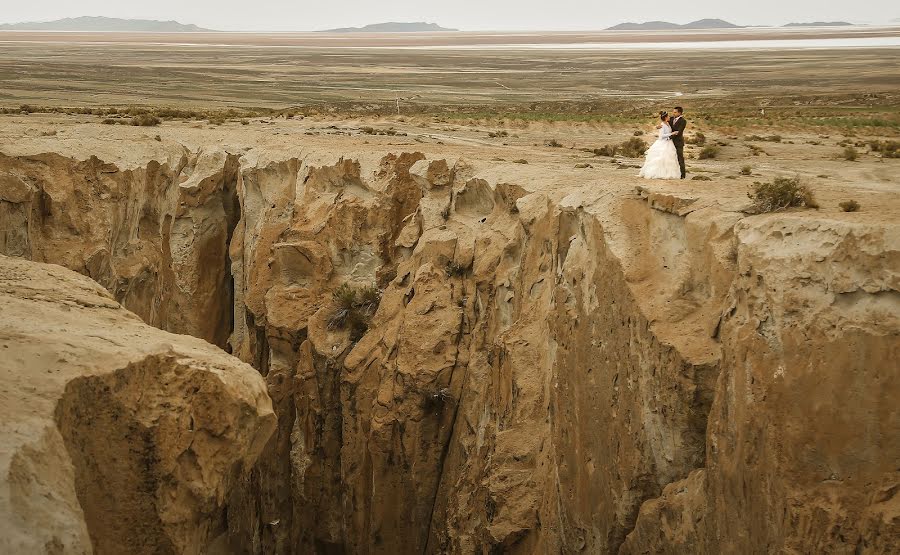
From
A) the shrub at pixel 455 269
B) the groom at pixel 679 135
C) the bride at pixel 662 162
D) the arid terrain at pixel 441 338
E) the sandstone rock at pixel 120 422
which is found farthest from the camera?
the shrub at pixel 455 269

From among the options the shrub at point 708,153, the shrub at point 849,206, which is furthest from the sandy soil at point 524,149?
the shrub at point 708,153

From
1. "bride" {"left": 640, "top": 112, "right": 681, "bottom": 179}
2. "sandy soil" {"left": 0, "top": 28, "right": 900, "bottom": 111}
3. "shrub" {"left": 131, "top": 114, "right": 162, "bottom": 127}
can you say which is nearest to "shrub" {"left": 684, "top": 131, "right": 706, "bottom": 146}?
"bride" {"left": 640, "top": 112, "right": 681, "bottom": 179}

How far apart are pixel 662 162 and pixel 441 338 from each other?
18.8 ft

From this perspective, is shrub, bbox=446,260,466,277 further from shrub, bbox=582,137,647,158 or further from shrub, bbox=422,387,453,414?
shrub, bbox=582,137,647,158

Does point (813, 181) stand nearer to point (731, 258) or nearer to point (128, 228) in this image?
point (731, 258)

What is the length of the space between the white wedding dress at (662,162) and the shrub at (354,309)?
23.9 ft

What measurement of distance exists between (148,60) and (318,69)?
2544cm

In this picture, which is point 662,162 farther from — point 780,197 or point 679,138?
point 780,197

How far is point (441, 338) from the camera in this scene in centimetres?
2064

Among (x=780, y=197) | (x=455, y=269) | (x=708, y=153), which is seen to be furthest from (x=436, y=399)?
(x=708, y=153)

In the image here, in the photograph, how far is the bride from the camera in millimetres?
18938

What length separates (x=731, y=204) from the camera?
14.6 metres

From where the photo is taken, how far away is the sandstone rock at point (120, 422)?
9.58 metres

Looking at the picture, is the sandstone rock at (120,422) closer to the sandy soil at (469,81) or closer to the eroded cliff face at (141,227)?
the eroded cliff face at (141,227)
